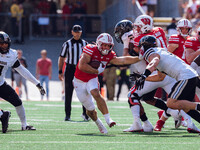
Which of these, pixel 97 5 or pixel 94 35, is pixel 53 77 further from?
pixel 97 5

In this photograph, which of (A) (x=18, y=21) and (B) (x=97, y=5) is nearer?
(A) (x=18, y=21)

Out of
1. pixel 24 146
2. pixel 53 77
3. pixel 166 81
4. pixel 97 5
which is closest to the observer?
pixel 24 146

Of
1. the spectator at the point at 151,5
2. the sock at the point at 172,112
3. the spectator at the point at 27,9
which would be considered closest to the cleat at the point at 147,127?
the sock at the point at 172,112

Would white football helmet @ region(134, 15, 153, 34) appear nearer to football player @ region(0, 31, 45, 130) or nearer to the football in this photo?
the football

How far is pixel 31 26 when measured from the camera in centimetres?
1977

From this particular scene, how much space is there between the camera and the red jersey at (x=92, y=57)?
24.5 feet

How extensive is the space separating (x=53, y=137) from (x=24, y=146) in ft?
2.76

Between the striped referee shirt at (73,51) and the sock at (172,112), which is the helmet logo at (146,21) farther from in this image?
the striped referee shirt at (73,51)

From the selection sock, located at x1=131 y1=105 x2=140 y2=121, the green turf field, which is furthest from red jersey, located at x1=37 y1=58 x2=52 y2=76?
sock, located at x1=131 y1=105 x2=140 y2=121

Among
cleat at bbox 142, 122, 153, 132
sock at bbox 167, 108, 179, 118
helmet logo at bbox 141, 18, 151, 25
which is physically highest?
helmet logo at bbox 141, 18, 151, 25

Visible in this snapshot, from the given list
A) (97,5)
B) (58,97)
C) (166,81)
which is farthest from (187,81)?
(97,5)

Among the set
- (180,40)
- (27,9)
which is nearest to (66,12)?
(27,9)

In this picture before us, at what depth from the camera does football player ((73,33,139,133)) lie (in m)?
7.32

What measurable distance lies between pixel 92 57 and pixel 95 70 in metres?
0.20
